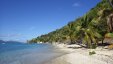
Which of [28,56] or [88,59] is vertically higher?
[28,56]

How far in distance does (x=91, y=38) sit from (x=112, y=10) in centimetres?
1148

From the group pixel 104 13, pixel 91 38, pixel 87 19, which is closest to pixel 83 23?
pixel 87 19

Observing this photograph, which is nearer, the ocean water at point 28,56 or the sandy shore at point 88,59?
the sandy shore at point 88,59

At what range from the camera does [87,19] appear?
4441cm

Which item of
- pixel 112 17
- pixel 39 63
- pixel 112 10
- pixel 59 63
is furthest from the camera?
pixel 112 10

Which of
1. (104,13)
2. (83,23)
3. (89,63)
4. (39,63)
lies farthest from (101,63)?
(83,23)

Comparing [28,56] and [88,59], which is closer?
[88,59]

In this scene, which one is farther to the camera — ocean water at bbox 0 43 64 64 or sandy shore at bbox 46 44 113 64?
ocean water at bbox 0 43 64 64

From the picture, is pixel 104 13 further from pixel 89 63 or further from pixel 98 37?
pixel 89 63

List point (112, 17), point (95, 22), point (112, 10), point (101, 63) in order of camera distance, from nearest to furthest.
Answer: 1. point (101, 63)
2. point (112, 17)
3. point (112, 10)
4. point (95, 22)

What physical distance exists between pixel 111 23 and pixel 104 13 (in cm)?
479

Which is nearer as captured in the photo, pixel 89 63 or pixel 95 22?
pixel 89 63

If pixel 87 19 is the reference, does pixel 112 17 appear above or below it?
below

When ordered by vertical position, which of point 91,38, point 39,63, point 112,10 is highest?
point 112,10
